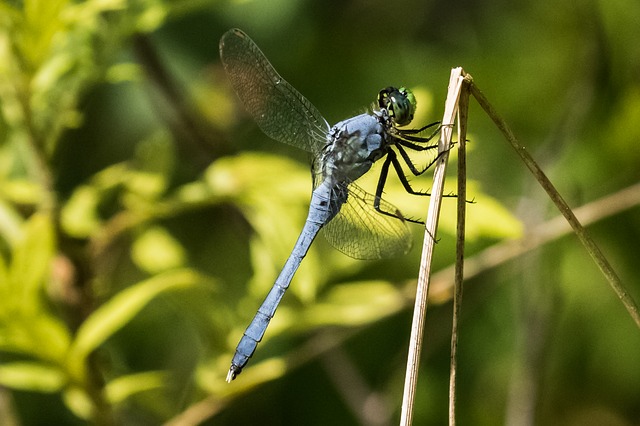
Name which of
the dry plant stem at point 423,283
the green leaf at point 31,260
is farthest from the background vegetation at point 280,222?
the dry plant stem at point 423,283

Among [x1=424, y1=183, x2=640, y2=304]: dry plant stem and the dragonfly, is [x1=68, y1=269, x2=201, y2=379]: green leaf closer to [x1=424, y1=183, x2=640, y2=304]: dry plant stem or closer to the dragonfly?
the dragonfly

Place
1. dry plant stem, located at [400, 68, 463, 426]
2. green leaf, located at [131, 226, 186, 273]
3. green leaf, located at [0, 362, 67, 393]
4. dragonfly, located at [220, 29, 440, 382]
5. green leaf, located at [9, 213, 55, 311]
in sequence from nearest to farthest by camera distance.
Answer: dry plant stem, located at [400, 68, 463, 426], green leaf, located at [9, 213, 55, 311], green leaf, located at [0, 362, 67, 393], dragonfly, located at [220, 29, 440, 382], green leaf, located at [131, 226, 186, 273]

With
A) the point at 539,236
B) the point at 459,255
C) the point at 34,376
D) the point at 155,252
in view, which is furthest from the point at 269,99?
the point at 459,255

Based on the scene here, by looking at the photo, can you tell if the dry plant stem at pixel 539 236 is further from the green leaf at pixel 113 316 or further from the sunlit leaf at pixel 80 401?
the sunlit leaf at pixel 80 401

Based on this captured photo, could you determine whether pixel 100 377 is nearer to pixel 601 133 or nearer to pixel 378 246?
pixel 378 246

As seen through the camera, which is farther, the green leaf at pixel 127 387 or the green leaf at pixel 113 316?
the green leaf at pixel 127 387

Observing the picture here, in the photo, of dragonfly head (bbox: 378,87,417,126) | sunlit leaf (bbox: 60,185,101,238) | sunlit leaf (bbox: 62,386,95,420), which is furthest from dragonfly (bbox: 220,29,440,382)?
sunlit leaf (bbox: 60,185,101,238)

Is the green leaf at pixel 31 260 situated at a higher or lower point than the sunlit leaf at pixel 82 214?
lower

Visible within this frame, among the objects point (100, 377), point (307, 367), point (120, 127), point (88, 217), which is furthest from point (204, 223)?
point (100, 377)

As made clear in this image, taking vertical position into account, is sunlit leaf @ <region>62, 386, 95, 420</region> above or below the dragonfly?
below
